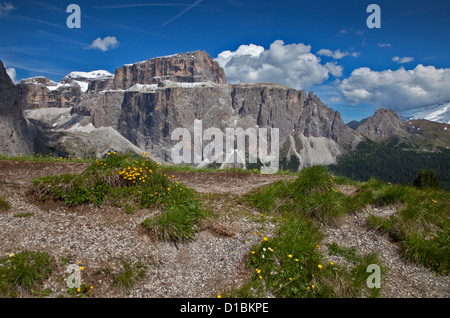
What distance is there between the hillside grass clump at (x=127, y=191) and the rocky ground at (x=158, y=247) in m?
0.36

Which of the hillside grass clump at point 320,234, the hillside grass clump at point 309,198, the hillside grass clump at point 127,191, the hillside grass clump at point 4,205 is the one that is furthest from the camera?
the hillside grass clump at point 309,198

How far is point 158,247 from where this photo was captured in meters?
7.61

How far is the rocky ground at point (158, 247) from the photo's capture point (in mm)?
6191

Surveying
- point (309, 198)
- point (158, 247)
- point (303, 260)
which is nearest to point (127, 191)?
point (158, 247)

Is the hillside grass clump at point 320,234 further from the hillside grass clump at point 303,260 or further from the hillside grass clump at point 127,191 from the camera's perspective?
the hillside grass clump at point 127,191

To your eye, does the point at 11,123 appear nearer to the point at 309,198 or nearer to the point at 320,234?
the point at 309,198

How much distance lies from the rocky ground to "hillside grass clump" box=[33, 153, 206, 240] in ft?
1.17

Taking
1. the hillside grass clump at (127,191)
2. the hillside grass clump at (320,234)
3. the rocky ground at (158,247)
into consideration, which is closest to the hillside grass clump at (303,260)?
the hillside grass clump at (320,234)

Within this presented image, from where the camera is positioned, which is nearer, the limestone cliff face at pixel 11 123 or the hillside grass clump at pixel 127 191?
the hillside grass clump at pixel 127 191

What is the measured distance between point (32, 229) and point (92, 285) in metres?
3.16

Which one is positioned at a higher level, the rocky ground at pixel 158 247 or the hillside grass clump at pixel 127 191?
the hillside grass clump at pixel 127 191

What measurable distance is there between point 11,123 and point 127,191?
113 m

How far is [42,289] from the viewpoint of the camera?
18.0 feet
